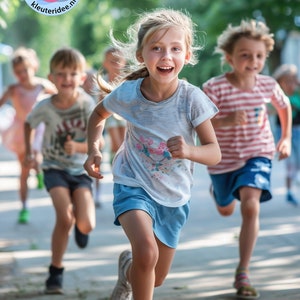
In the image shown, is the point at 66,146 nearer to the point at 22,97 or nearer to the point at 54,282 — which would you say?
the point at 54,282

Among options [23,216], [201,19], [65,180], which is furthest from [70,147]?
[201,19]

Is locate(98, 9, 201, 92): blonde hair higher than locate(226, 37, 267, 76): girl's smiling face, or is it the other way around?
locate(226, 37, 267, 76): girl's smiling face

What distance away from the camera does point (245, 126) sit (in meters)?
5.83

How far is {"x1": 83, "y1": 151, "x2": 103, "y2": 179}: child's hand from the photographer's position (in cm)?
430

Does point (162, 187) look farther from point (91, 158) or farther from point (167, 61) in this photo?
point (167, 61)

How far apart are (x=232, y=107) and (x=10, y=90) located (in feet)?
14.5

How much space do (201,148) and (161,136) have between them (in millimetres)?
312

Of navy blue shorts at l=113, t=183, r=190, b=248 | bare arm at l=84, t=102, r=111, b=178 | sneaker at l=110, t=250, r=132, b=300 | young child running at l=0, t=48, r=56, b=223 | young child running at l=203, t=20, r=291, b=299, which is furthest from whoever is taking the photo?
young child running at l=0, t=48, r=56, b=223

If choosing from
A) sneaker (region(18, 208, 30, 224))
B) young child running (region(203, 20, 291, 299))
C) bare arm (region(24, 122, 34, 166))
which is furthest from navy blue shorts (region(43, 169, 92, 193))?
sneaker (region(18, 208, 30, 224))

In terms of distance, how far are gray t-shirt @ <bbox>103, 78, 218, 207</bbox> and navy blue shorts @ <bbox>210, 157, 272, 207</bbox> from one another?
1276 mm

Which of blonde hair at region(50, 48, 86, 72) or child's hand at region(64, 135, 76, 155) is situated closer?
child's hand at region(64, 135, 76, 155)

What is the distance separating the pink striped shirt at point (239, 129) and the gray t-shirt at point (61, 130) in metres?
0.98
